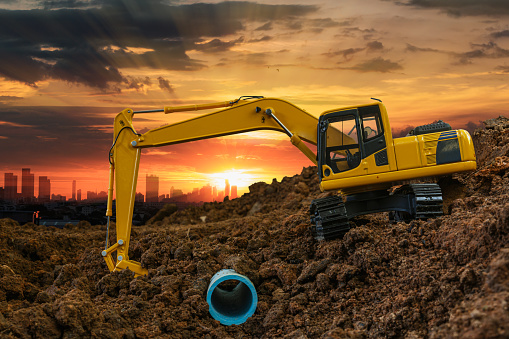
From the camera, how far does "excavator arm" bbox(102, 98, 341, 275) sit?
27.5 ft

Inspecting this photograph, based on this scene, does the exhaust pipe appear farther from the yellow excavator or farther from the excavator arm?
the excavator arm

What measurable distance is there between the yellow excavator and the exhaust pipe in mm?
1891

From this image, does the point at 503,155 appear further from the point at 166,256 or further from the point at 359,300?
the point at 166,256

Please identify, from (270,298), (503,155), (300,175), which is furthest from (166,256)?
(300,175)

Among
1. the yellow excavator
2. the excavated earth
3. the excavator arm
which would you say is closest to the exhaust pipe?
the excavated earth

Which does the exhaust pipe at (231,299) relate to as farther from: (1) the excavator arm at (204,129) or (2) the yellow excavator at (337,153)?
(1) the excavator arm at (204,129)

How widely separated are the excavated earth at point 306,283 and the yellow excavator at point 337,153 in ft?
1.64

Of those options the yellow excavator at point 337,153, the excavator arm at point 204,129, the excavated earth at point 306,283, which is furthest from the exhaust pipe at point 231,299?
the excavator arm at point 204,129

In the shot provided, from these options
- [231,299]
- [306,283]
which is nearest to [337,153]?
[306,283]

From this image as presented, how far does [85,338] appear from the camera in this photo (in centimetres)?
523

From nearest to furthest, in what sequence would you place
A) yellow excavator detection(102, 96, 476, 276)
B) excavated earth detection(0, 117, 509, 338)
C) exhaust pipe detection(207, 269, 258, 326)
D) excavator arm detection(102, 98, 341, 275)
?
excavated earth detection(0, 117, 509, 338) < exhaust pipe detection(207, 269, 258, 326) < yellow excavator detection(102, 96, 476, 276) < excavator arm detection(102, 98, 341, 275)

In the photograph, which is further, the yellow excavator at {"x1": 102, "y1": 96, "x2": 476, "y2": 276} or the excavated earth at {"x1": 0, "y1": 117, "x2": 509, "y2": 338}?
the yellow excavator at {"x1": 102, "y1": 96, "x2": 476, "y2": 276}

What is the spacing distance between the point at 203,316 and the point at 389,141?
14.3ft

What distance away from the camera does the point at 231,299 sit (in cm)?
703
